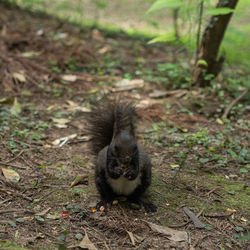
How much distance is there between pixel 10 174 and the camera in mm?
3305

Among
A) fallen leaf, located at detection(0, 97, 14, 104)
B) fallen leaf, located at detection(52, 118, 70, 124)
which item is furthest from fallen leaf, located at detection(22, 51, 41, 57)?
fallen leaf, located at detection(52, 118, 70, 124)

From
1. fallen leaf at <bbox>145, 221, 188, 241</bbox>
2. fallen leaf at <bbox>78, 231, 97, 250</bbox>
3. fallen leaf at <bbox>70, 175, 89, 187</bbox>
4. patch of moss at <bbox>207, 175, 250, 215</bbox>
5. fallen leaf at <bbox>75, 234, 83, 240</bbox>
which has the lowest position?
fallen leaf at <bbox>70, 175, 89, 187</bbox>

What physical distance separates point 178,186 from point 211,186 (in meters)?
0.33

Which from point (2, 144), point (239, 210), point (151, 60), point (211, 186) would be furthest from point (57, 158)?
point (151, 60)

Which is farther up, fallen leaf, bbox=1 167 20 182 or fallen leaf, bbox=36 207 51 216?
fallen leaf, bbox=36 207 51 216

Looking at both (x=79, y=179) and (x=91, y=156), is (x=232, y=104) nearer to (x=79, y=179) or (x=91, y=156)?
(x=91, y=156)

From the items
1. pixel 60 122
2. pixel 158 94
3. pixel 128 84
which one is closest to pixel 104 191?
pixel 60 122

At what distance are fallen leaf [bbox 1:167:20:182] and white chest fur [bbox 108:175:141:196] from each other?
0.93m

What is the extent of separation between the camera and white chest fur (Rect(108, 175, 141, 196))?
9.89 ft

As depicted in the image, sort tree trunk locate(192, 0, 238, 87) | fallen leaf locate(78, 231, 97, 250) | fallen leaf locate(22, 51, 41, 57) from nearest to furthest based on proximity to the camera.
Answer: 1. fallen leaf locate(78, 231, 97, 250)
2. tree trunk locate(192, 0, 238, 87)
3. fallen leaf locate(22, 51, 41, 57)

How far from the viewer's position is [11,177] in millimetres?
3271

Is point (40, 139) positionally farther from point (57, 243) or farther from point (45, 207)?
point (57, 243)

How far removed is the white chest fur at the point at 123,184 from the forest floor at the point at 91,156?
0.18m

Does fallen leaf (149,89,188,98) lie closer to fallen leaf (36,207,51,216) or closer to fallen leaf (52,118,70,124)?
fallen leaf (52,118,70,124)
